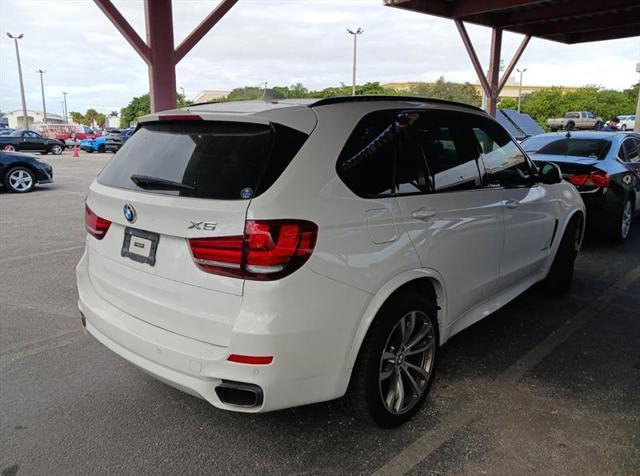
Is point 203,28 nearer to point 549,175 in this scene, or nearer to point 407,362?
point 549,175

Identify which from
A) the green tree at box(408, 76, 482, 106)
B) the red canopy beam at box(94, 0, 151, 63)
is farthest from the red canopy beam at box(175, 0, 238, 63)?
the green tree at box(408, 76, 482, 106)

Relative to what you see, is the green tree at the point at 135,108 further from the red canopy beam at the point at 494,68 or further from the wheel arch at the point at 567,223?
the wheel arch at the point at 567,223

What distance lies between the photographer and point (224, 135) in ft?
8.05

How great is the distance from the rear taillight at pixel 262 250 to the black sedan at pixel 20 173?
12.0 meters

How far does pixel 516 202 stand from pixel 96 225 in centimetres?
281

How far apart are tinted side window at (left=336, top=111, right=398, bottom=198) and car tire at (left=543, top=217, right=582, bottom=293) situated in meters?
2.74

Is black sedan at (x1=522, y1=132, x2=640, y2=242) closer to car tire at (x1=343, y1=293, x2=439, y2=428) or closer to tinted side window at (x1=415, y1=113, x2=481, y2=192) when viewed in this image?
tinted side window at (x1=415, y1=113, x2=481, y2=192)

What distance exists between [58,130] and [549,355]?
157 feet

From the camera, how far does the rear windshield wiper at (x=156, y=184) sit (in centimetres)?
239

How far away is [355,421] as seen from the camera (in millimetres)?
2883

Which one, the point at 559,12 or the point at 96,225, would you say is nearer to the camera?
the point at 96,225

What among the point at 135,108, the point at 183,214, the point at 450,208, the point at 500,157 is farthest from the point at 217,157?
the point at 135,108

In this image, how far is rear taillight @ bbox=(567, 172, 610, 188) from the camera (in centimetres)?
662

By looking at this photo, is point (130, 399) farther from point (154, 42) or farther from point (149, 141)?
point (154, 42)
